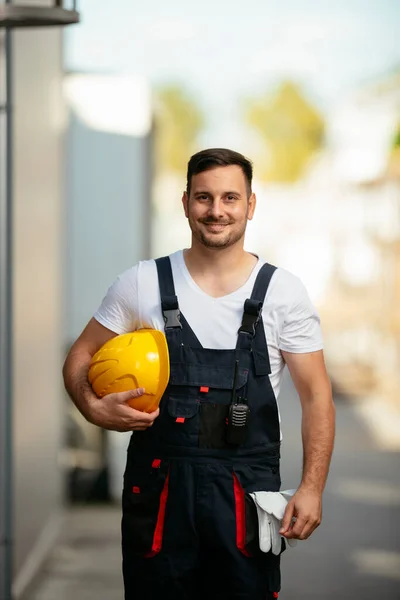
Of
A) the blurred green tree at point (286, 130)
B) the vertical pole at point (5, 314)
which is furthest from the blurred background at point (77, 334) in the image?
the blurred green tree at point (286, 130)

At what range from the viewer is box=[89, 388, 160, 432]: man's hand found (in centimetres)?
287

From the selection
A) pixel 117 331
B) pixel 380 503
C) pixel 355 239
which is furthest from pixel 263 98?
pixel 117 331

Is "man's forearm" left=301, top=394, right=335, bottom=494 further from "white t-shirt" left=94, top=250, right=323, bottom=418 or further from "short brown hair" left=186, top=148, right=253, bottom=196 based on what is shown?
"short brown hair" left=186, top=148, right=253, bottom=196

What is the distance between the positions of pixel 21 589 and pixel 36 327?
1364mm

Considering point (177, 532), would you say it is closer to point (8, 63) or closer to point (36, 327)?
point (8, 63)

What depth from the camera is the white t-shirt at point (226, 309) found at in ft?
9.84

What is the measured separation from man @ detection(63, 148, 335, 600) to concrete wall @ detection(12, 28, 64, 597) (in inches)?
88.2

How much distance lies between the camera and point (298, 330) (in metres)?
3.03

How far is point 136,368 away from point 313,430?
1.68 ft

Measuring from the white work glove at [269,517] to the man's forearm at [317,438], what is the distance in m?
0.09

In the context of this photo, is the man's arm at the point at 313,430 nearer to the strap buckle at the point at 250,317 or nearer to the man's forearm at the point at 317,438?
the man's forearm at the point at 317,438

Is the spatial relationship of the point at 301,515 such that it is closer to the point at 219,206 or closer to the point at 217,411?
the point at 217,411

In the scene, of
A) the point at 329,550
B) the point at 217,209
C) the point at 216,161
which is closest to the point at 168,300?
the point at 217,209

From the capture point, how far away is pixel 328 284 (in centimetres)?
1808
